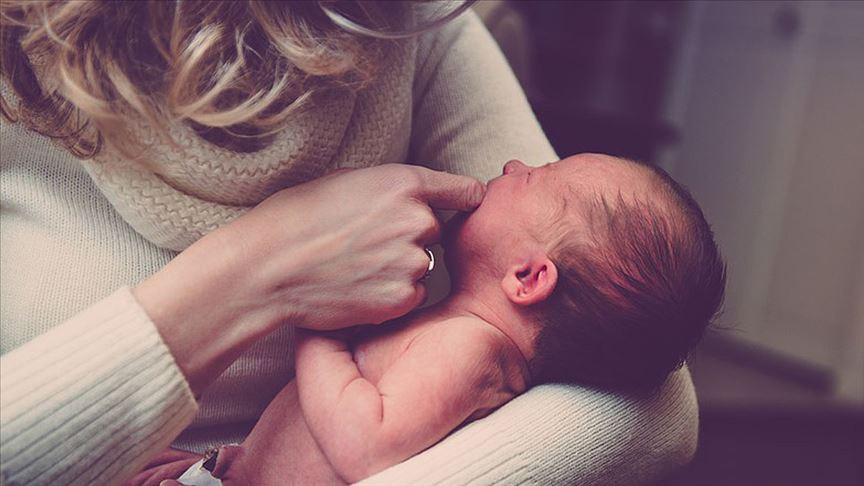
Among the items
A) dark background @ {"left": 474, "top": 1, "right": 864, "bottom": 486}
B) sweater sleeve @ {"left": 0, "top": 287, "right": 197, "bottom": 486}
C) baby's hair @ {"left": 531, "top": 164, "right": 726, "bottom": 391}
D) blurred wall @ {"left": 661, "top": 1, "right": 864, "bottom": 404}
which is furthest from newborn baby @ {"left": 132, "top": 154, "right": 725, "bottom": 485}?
blurred wall @ {"left": 661, "top": 1, "right": 864, "bottom": 404}

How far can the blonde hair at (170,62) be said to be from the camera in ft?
2.39

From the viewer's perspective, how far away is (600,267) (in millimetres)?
861

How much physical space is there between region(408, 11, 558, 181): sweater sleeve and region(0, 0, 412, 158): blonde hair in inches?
12.0

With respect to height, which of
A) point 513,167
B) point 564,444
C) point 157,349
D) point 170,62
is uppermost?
point 170,62

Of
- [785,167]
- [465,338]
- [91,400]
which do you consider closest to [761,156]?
[785,167]

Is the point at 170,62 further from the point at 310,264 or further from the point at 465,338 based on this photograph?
the point at 465,338

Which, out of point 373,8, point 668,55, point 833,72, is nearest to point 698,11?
point 668,55

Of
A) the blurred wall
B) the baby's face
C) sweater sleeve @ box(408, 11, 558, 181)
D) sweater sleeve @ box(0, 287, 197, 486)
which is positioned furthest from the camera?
the blurred wall

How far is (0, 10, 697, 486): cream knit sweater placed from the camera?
690 mm

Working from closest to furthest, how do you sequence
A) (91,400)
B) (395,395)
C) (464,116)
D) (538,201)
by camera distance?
(91,400) → (395,395) → (538,201) → (464,116)

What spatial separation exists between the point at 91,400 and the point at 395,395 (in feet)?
0.87

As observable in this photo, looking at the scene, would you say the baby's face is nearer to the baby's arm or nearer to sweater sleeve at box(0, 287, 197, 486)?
the baby's arm

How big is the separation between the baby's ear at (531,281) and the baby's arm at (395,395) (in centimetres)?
5

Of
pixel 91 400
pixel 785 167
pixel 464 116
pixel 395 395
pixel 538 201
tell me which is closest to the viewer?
pixel 91 400
